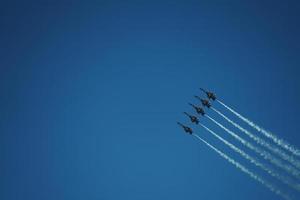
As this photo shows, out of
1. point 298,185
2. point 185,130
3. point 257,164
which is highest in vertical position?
point 185,130

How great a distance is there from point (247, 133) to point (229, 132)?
3469mm

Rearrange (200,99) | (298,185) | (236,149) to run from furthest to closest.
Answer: (200,99)
(236,149)
(298,185)

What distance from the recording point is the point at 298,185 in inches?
4855

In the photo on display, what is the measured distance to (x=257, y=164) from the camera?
5256 inches

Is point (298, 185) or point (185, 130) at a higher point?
point (185, 130)

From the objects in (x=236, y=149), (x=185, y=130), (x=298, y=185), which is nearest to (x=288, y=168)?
(x=298, y=185)

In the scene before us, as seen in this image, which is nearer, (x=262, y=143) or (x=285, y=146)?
A: (x=285, y=146)

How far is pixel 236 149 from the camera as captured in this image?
435ft

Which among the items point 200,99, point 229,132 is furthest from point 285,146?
point 200,99

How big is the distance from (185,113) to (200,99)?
4425mm

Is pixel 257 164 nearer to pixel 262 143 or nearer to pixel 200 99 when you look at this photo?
pixel 262 143

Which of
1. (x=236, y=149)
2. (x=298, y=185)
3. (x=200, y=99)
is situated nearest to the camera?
(x=298, y=185)

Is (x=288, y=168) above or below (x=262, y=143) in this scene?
below

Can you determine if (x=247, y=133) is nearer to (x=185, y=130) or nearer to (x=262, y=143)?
(x=262, y=143)
